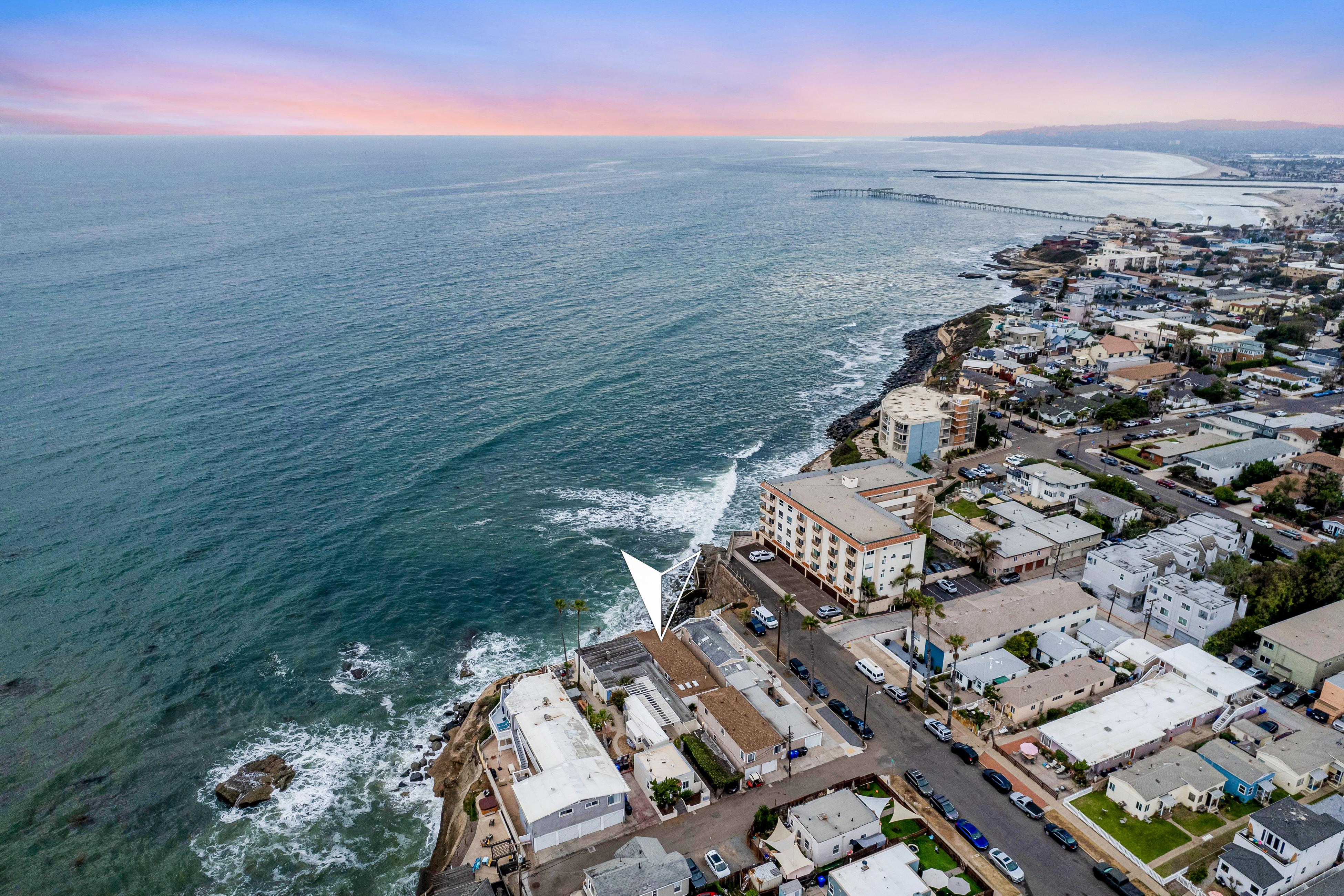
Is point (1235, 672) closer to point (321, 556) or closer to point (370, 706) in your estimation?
point (370, 706)

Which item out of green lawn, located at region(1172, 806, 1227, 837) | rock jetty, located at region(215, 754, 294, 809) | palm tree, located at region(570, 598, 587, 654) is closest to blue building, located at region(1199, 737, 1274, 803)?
green lawn, located at region(1172, 806, 1227, 837)

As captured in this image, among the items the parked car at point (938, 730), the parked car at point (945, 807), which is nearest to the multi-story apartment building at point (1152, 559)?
the parked car at point (938, 730)

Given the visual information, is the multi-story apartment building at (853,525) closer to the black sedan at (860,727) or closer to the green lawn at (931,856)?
the black sedan at (860,727)

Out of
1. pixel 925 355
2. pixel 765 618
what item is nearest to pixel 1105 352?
pixel 925 355

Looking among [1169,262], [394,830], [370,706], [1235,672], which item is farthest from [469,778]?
[1169,262]

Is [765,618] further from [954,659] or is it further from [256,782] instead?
[256,782]

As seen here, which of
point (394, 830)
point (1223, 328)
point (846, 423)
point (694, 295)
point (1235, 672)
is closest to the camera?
point (394, 830)

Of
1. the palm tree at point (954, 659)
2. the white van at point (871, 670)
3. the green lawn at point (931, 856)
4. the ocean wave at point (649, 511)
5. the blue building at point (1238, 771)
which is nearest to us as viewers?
the green lawn at point (931, 856)
